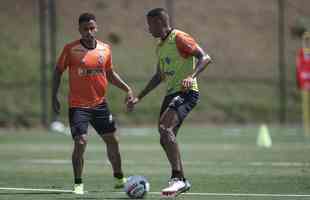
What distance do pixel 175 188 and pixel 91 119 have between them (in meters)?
2.00

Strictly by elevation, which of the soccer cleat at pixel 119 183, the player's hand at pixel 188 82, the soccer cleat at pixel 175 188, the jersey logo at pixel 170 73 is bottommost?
the soccer cleat at pixel 175 188

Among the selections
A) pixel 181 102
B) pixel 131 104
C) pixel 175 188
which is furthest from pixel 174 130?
pixel 131 104

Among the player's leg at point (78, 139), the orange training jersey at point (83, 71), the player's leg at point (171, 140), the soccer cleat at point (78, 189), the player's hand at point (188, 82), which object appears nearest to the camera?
the player's hand at point (188, 82)

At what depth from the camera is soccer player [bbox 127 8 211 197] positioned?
40.5 ft

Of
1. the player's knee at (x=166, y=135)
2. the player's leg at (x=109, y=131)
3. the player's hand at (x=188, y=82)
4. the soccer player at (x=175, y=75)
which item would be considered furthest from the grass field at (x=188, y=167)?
the player's hand at (x=188, y=82)

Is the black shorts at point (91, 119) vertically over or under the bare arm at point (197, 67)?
under

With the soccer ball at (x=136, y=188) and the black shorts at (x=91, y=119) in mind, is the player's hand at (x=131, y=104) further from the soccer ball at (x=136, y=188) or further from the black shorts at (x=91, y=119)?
the soccer ball at (x=136, y=188)

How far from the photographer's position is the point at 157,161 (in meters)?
19.8

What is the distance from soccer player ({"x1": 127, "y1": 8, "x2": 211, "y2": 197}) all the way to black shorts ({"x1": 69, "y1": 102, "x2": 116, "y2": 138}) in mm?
1162

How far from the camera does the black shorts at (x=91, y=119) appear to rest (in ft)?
43.4

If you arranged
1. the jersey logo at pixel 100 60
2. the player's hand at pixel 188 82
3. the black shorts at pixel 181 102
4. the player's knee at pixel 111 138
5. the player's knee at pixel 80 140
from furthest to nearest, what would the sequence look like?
the player's knee at pixel 111 138 → the jersey logo at pixel 100 60 → the player's knee at pixel 80 140 → the black shorts at pixel 181 102 → the player's hand at pixel 188 82

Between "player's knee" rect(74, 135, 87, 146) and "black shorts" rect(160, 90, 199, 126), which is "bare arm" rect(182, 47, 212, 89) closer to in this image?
"black shorts" rect(160, 90, 199, 126)

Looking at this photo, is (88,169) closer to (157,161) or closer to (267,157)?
(157,161)

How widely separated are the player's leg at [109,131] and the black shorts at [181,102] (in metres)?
1.16
